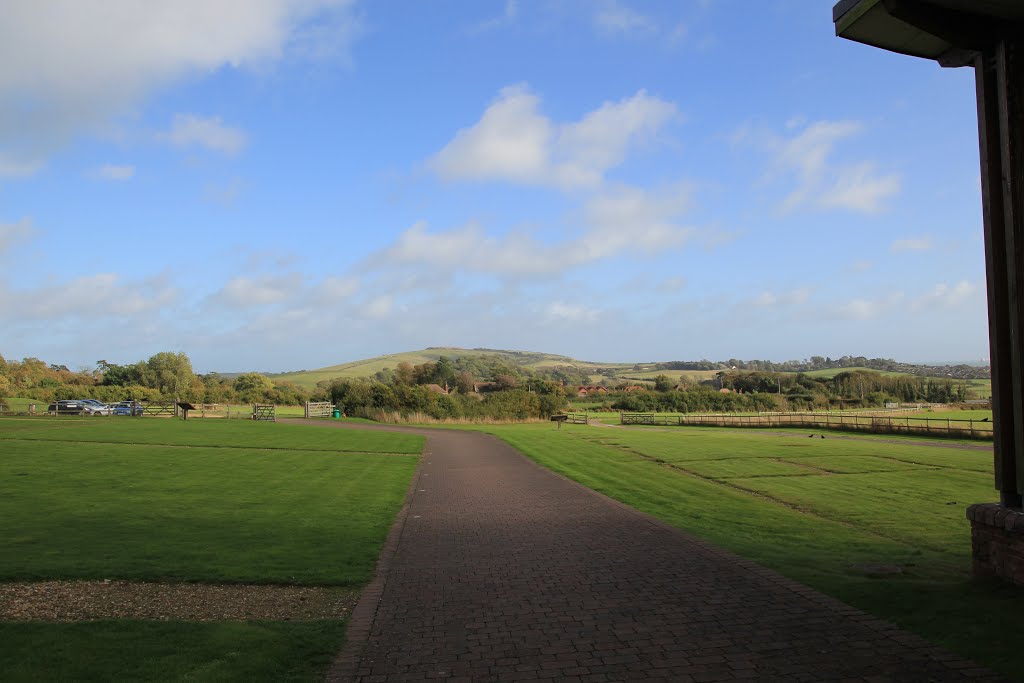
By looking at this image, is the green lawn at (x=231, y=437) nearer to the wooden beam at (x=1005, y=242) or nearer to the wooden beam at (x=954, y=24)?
the wooden beam at (x=1005, y=242)

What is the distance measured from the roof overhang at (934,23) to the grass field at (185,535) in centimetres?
706

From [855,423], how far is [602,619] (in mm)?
38245

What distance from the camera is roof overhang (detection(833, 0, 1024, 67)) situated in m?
6.01

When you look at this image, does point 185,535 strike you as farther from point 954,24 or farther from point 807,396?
point 807,396

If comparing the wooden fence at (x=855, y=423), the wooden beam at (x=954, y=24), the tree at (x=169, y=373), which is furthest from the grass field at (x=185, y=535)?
the tree at (x=169, y=373)

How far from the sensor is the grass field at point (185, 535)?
4738mm

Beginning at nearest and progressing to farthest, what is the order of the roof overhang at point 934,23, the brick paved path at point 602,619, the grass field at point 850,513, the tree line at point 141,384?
the brick paved path at point 602,619 → the grass field at point 850,513 → the roof overhang at point 934,23 → the tree line at point 141,384

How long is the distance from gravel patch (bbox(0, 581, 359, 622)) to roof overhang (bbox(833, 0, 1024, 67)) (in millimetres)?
7178

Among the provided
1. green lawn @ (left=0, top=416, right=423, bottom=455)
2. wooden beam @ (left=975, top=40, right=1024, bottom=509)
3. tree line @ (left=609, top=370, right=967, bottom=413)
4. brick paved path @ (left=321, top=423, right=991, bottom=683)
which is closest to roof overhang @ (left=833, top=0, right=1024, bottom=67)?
wooden beam @ (left=975, top=40, right=1024, bottom=509)

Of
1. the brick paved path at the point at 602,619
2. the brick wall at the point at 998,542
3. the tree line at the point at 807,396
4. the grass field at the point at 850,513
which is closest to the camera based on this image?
the brick paved path at the point at 602,619

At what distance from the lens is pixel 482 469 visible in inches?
771

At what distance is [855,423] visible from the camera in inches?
1527

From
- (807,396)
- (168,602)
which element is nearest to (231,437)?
(168,602)

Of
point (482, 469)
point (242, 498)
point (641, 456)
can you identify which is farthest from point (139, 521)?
point (641, 456)
